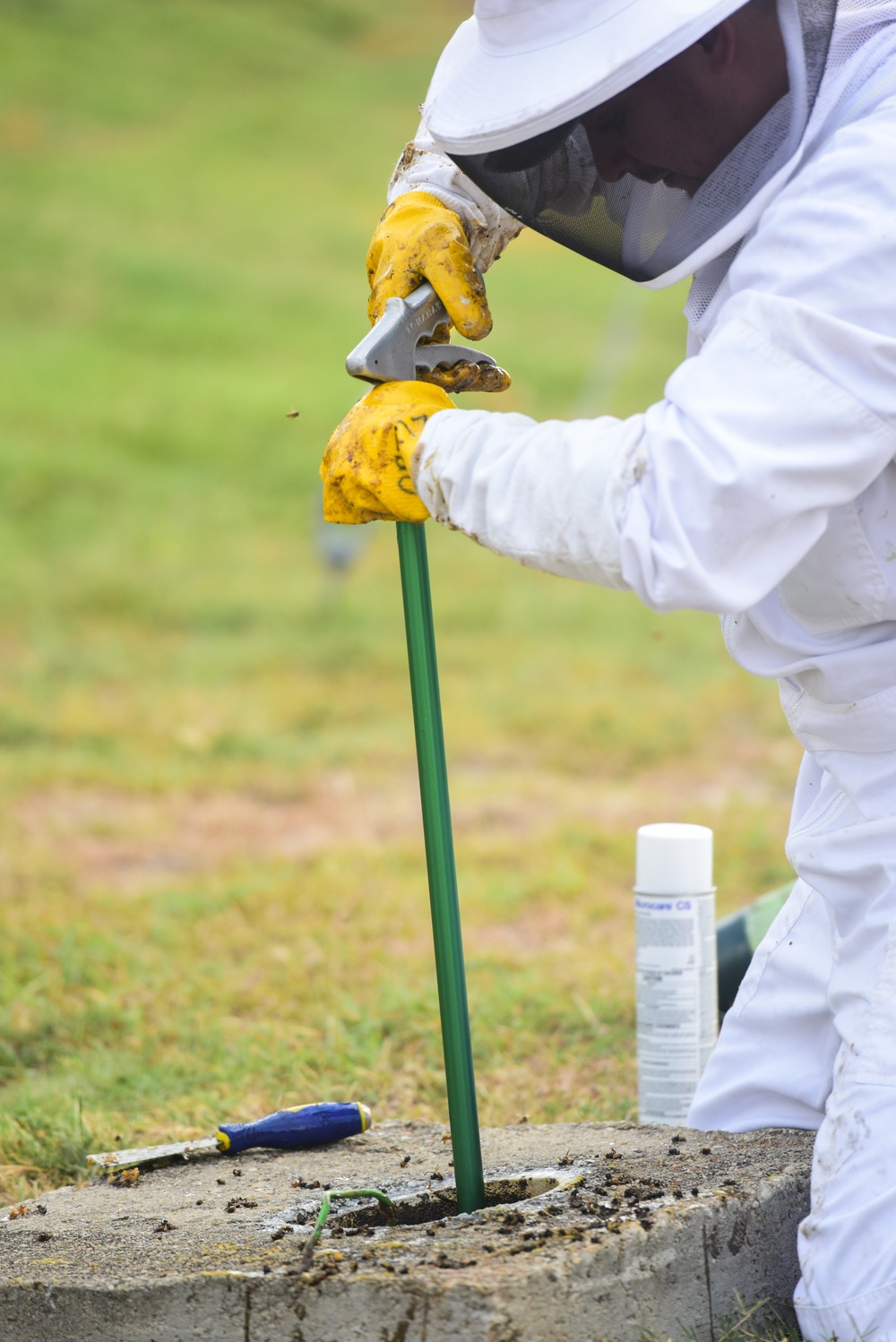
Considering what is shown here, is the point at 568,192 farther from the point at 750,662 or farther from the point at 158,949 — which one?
the point at 158,949

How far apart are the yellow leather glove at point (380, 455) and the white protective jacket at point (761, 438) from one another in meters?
0.06

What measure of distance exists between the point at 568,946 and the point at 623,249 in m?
2.47

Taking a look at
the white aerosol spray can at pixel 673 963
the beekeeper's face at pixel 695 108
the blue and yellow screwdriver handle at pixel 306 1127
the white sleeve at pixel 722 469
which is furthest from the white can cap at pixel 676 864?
the beekeeper's face at pixel 695 108

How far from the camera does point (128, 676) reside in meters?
7.14

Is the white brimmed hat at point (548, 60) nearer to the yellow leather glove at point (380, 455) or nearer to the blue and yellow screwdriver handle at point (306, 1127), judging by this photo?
the yellow leather glove at point (380, 455)

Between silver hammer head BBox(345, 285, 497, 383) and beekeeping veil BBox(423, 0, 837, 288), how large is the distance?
19 cm

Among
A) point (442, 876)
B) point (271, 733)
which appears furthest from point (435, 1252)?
point (271, 733)

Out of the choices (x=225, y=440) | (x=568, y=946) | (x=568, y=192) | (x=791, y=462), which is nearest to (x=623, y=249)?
(x=568, y=192)

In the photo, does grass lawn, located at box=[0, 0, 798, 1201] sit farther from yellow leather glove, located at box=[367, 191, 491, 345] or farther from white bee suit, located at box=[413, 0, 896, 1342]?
yellow leather glove, located at box=[367, 191, 491, 345]

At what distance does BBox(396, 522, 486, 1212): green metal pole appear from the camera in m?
2.04

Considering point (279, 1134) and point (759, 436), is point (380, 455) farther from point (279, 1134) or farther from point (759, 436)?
point (279, 1134)

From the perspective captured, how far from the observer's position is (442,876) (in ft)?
6.73

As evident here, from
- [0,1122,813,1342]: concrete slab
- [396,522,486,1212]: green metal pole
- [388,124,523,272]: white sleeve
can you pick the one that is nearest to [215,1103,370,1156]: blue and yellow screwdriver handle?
[0,1122,813,1342]: concrete slab

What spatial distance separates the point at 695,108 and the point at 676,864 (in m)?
1.39
